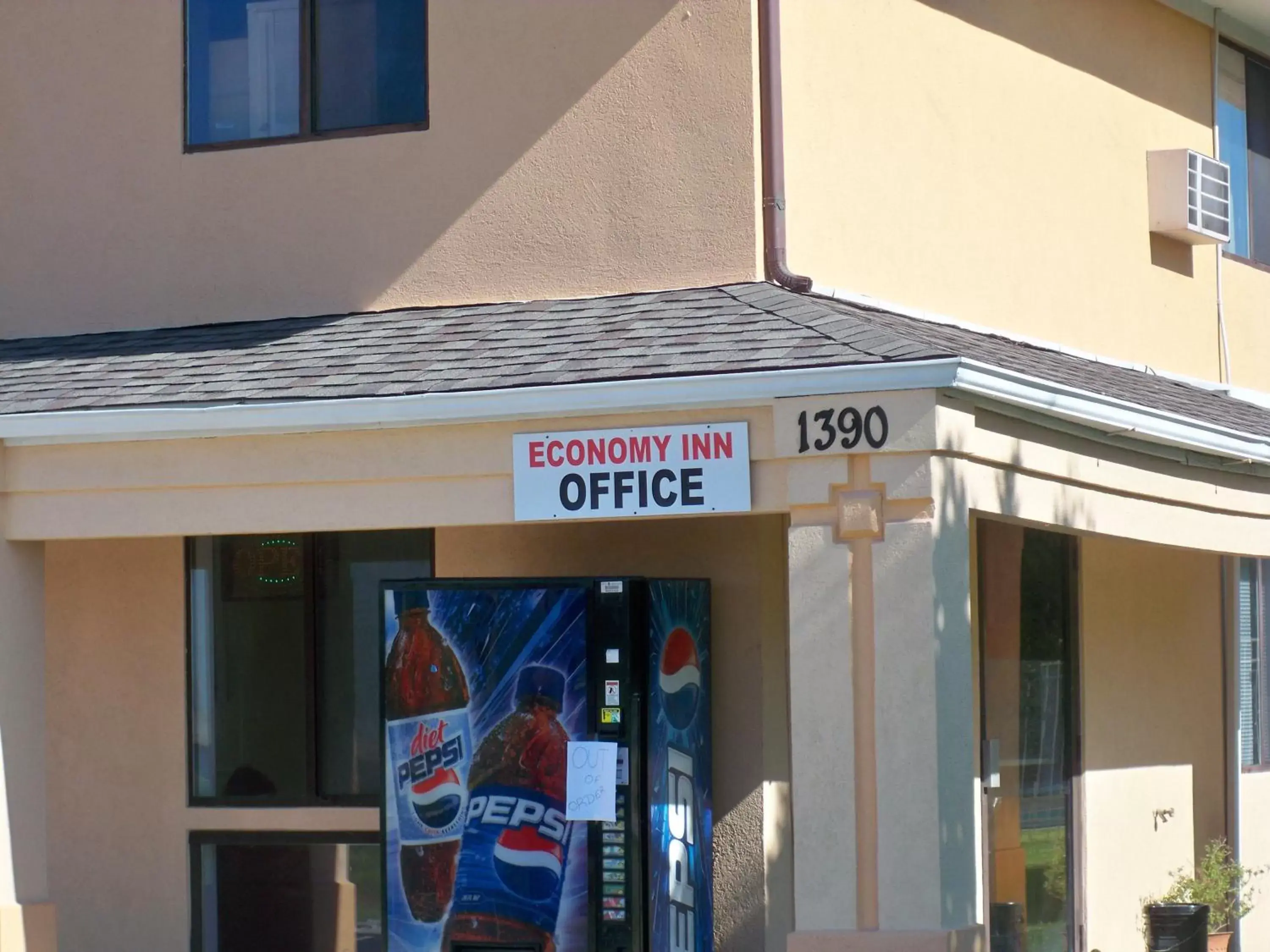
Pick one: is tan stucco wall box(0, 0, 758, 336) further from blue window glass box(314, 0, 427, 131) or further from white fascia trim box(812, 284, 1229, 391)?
white fascia trim box(812, 284, 1229, 391)

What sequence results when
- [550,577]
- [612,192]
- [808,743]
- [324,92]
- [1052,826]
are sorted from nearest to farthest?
[808,743] → [550,577] → [612,192] → [324,92] → [1052,826]

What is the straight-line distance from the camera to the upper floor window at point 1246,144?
13.5 m

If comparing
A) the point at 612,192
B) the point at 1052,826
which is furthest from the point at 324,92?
the point at 1052,826

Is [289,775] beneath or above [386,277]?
beneath

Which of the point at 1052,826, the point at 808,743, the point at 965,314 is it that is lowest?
the point at 1052,826

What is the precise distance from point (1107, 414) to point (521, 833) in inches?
125

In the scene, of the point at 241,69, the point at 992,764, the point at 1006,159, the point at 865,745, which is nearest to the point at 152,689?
the point at 241,69

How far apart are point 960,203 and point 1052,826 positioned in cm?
360

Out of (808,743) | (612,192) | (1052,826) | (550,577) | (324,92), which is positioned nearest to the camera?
(808,743)

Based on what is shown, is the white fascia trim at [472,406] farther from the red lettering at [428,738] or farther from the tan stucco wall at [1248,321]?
the tan stucco wall at [1248,321]

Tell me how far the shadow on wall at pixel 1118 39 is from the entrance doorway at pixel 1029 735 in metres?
2.95

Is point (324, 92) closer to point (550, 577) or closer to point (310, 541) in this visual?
point (310, 541)

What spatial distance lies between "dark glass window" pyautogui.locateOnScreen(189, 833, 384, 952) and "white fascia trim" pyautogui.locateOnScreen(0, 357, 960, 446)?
2.46 metres

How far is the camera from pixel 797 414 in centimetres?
741
